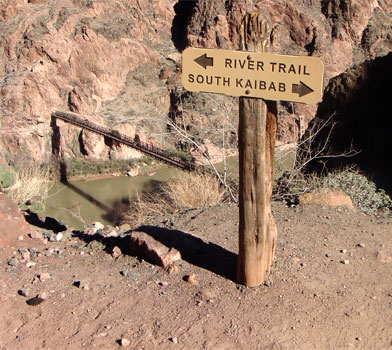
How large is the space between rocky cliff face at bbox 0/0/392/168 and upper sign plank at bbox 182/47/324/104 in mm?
19115

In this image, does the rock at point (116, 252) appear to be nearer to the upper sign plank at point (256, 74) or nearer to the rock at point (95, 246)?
the rock at point (95, 246)

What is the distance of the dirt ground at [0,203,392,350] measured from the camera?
141 inches

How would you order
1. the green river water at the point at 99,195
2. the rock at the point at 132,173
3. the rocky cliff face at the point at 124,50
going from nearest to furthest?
the green river water at the point at 99,195, the rock at the point at 132,173, the rocky cliff face at the point at 124,50

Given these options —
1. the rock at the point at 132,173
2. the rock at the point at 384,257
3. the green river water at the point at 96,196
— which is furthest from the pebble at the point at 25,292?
the rock at the point at 132,173

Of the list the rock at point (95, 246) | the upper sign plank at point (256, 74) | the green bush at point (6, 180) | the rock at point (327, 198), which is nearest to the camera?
the upper sign plank at point (256, 74)

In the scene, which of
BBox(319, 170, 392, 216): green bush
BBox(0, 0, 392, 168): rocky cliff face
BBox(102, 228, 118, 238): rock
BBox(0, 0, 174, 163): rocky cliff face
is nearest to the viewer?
BBox(102, 228, 118, 238): rock

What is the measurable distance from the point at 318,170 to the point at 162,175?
11317mm

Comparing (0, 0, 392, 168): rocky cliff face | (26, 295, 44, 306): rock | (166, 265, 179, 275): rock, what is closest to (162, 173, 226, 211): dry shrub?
(166, 265, 179, 275): rock

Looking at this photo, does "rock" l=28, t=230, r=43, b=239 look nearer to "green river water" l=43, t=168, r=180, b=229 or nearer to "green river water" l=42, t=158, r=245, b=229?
"green river water" l=43, t=168, r=180, b=229

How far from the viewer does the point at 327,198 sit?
669 centimetres

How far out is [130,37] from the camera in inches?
1144

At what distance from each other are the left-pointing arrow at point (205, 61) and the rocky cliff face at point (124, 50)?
19112 millimetres

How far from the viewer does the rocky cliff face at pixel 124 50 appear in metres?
23.9

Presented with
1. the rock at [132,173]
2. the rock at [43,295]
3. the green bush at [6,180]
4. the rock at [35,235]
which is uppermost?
the rock at [43,295]
